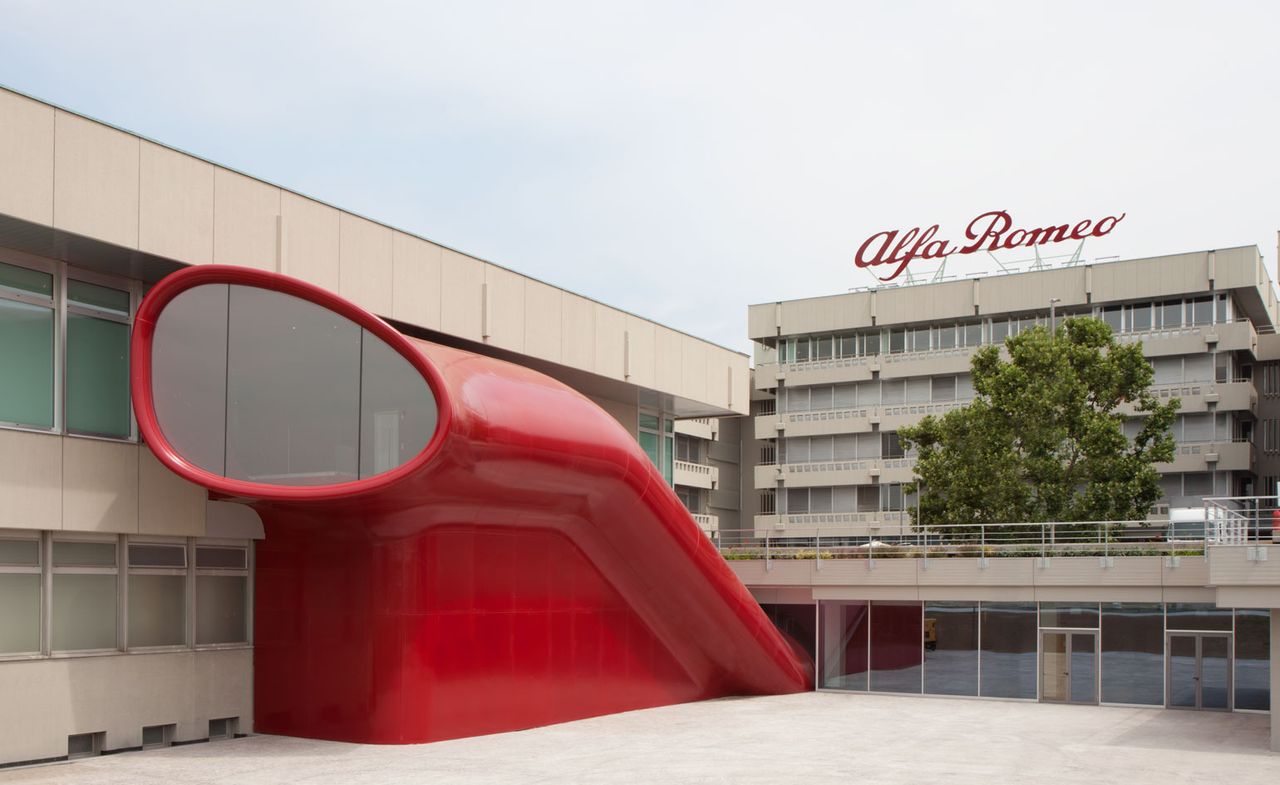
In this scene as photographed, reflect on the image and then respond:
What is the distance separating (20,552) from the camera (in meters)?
18.4

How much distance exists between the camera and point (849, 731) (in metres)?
24.3

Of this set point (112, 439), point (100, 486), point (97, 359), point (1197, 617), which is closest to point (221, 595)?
point (100, 486)

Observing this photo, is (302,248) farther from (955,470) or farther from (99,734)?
(955,470)

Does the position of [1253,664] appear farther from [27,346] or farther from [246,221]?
[27,346]

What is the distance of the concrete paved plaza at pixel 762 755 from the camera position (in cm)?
1814

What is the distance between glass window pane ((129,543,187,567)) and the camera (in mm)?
20219

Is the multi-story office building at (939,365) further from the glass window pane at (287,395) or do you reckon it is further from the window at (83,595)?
the window at (83,595)

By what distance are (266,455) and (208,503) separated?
2.17 meters

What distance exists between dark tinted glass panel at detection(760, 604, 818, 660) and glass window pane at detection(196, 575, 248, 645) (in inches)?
611

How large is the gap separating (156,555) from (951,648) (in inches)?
763

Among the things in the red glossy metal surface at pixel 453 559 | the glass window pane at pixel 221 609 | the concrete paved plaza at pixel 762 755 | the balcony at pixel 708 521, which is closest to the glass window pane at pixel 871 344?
the balcony at pixel 708 521

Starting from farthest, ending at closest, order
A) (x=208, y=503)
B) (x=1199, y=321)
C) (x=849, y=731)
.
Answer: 1. (x=1199, y=321)
2. (x=849, y=731)
3. (x=208, y=503)

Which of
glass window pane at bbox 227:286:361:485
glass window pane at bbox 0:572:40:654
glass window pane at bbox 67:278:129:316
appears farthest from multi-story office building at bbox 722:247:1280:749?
glass window pane at bbox 0:572:40:654

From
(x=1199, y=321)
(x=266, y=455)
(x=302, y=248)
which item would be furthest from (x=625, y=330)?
(x=1199, y=321)
